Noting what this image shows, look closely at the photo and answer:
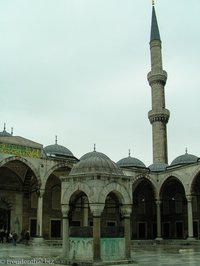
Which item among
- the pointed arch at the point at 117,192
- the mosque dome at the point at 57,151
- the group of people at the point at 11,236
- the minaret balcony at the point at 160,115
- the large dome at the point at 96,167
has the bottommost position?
the group of people at the point at 11,236

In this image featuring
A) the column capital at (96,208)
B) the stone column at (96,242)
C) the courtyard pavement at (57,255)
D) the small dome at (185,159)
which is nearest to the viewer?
the stone column at (96,242)

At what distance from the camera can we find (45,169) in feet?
83.1

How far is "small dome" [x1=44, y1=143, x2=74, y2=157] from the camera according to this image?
32.6 m

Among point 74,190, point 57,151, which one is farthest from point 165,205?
point 74,190

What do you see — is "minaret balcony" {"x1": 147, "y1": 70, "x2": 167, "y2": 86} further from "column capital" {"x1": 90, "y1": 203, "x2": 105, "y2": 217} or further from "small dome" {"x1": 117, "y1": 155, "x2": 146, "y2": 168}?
"column capital" {"x1": 90, "y1": 203, "x2": 105, "y2": 217}

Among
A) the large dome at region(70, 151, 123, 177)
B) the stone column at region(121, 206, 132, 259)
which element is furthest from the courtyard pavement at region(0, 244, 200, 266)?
the large dome at region(70, 151, 123, 177)

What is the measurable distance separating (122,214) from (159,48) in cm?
3148

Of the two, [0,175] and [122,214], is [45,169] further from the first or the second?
→ [122,214]

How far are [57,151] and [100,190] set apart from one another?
21.5m

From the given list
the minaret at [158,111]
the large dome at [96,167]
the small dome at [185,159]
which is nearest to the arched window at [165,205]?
the small dome at [185,159]

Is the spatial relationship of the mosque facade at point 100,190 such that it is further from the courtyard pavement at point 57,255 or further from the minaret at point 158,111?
the courtyard pavement at point 57,255

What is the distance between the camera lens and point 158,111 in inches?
1497

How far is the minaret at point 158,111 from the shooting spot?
37969 mm

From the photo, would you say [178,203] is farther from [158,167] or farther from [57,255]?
[57,255]
